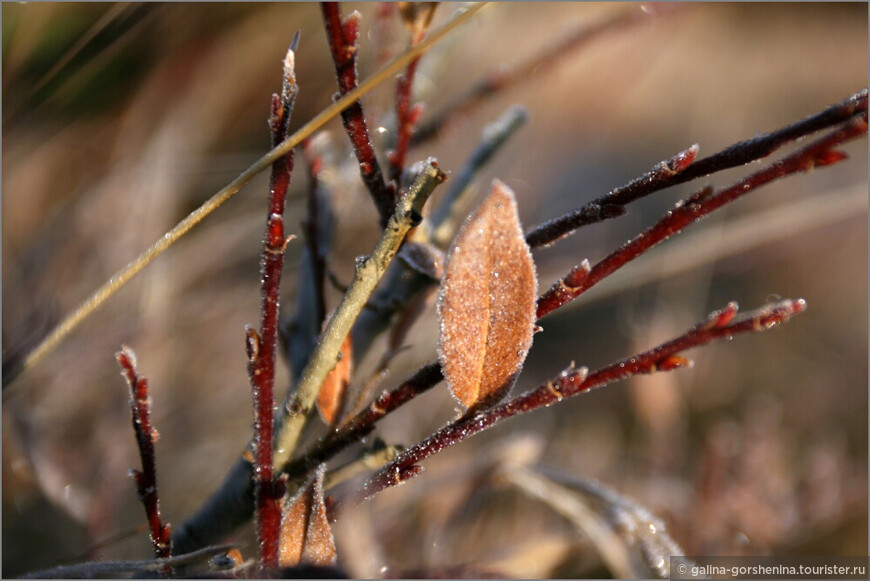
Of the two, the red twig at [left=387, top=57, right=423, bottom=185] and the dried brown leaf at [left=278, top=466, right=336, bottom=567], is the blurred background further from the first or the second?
the dried brown leaf at [left=278, top=466, right=336, bottom=567]

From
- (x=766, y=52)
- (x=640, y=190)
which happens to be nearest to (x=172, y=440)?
(x=640, y=190)

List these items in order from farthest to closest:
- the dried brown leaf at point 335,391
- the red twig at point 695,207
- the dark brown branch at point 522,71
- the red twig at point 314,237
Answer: the dark brown branch at point 522,71 < the red twig at point 314,237 < the dried brown leaf at point 335,391 < the red twig at point 695,207

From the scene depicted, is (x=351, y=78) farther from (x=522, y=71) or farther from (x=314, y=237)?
(x=522, y=71)

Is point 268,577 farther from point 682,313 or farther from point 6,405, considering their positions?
point 682,313

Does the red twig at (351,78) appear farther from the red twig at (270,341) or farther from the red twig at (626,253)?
the red twig at (626,253)

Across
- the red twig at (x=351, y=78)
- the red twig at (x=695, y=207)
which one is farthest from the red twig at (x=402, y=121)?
the red twig at (x=695, y=207)
